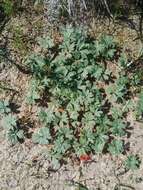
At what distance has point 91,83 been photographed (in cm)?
456

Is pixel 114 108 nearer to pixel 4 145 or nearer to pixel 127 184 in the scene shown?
pixel 127 184

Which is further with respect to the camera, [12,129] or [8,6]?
[8,6]

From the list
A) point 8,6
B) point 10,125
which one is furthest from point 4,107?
point 8,6

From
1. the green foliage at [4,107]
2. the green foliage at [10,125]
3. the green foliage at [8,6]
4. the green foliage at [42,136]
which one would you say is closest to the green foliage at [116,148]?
the green foliage at [42,136]

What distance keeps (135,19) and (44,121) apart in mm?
1249

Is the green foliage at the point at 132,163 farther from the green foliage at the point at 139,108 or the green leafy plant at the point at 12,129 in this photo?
the green leafy plant at the point at 12,129

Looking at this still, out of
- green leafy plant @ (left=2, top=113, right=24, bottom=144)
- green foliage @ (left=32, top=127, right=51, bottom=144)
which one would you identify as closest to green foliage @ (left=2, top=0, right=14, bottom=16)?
green leafy plant @ (left=2, top=113, right=24, bottom=144)

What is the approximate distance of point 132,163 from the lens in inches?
169

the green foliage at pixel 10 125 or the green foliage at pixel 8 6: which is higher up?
the green foliage at pixel 8 6

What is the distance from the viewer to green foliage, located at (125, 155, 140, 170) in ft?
14.1

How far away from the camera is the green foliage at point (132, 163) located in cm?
430

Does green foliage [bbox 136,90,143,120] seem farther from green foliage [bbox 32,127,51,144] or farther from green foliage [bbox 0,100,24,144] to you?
green foliage [bbox 0,100,24,144]

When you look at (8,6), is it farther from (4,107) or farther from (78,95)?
(78,95)

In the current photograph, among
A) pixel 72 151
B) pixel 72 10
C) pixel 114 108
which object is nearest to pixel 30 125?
pixel 72 151
